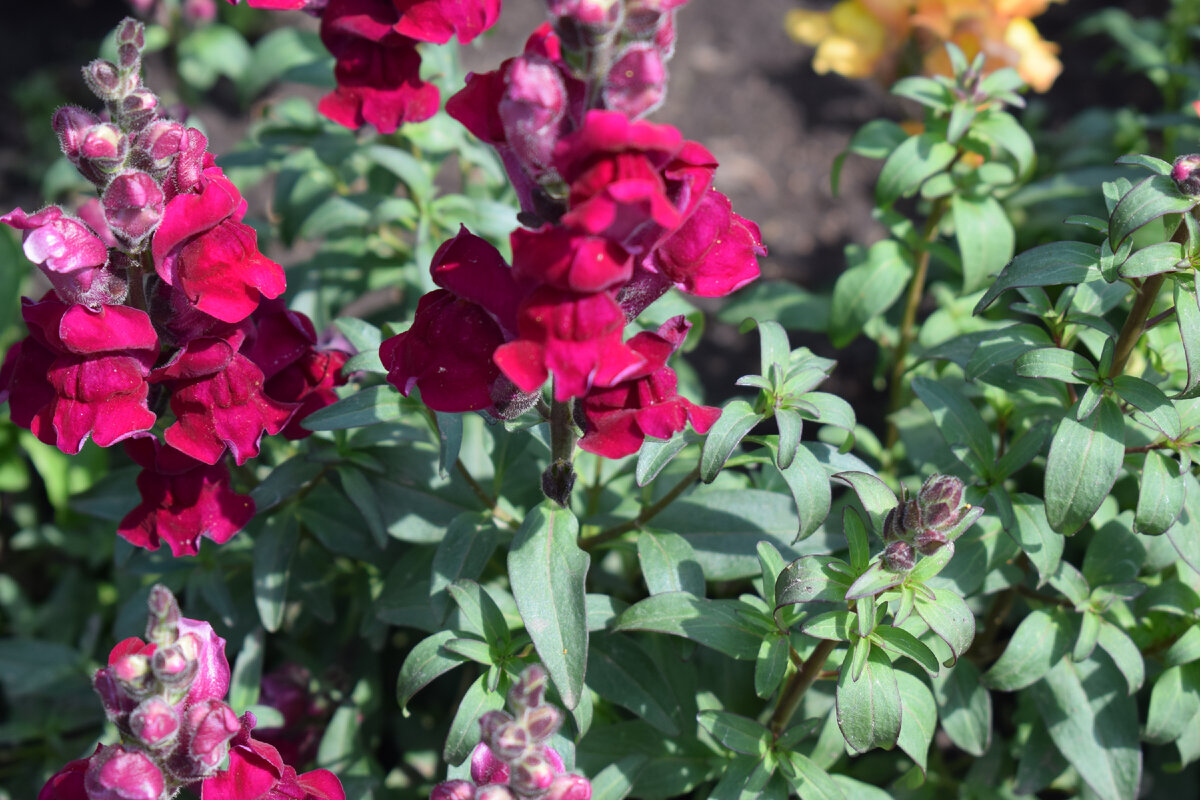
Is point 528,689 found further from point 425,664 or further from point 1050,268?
point 1050,268

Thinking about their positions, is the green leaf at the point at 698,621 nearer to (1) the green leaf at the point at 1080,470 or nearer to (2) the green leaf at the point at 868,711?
(2) the green leaf at the point at 868,711

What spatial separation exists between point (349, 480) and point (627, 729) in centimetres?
78

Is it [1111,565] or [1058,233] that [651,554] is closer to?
[1111,565]

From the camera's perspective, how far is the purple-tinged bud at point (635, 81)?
4.07 feet

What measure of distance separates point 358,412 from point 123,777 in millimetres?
732

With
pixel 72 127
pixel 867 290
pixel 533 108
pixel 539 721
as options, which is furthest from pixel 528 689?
pixel 867 290

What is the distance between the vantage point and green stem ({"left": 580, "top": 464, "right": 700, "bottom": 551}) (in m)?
1.91

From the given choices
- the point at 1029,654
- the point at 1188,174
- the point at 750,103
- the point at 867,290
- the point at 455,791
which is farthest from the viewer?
the point at 750,103

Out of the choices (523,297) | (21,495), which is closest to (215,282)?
(523,297)

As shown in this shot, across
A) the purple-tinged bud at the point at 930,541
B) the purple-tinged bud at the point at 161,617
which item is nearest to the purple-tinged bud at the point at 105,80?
the purple-tinged bud at the point at 161,617

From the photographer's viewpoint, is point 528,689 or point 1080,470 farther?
point 1080,470

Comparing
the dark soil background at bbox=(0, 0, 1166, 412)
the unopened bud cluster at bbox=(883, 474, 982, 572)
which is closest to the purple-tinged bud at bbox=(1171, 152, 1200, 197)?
the unopened bud cluster at bbox=(883, 474, 982, 572)

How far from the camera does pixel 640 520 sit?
77.9 inches

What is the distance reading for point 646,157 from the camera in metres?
1.23
